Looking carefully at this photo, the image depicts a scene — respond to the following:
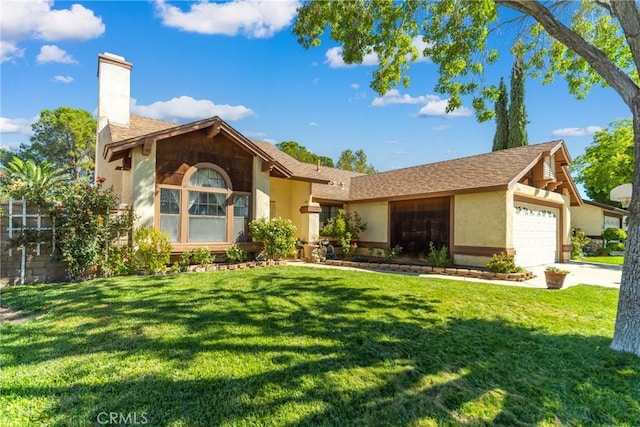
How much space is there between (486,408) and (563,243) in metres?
16.6

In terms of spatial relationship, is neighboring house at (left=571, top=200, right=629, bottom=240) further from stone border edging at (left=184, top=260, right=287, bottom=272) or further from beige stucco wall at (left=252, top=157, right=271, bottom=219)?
stone border edging at (left=184, top=260, right=287, bottom=272)

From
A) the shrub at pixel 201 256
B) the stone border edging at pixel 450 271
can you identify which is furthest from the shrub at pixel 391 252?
the shrub at pixel 201 256

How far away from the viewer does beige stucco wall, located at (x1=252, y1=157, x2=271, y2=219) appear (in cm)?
1242

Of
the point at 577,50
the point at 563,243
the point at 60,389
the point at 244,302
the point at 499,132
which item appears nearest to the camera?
the point at 60,389

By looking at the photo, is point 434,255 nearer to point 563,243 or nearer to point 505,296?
point 505,296

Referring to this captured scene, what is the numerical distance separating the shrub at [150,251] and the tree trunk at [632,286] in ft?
33.9

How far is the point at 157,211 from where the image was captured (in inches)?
409

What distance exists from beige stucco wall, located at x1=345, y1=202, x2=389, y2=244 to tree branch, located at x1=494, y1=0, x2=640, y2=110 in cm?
1110

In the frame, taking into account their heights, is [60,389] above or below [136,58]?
below

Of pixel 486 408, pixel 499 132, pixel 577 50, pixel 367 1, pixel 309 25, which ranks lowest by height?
pixel 486 408

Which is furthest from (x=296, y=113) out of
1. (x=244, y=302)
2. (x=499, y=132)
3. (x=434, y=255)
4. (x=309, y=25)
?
(x=499, y=132)

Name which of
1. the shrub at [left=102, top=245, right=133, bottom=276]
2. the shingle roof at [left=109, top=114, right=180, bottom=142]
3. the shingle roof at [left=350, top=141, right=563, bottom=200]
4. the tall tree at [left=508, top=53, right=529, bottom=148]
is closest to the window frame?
the shrub at [left=102, top=245, right=133, bottom=276]

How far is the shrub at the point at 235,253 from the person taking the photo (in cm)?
1153

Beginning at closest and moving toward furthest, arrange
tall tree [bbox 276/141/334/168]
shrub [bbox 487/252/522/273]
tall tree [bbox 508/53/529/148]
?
shrub [bbox 487/252/522/273]
tall tree [bbox 508/53/529/148]
tall tree [bbox 276/141/334/168]
